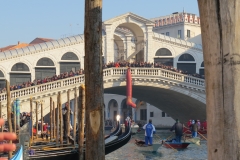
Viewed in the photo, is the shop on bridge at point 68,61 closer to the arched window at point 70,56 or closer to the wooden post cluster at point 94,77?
the arched window at point 70,56

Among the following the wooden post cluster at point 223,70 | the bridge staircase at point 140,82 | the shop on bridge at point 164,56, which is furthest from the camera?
the shop on bridge at point 164,56

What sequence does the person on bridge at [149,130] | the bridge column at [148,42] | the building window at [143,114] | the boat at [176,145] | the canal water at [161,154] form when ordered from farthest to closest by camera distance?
the building window at [143,114] → the bridge column at [148,42] → the boat at [176,145] → the person on bridge at [149,130] → the canal water at [161,154]

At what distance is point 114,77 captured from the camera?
2161cm

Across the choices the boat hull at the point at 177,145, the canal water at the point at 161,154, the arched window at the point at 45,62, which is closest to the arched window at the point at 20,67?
the arched window at the point at 45,62

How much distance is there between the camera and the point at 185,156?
46.9ft

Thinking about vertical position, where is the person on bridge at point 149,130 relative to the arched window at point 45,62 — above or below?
below

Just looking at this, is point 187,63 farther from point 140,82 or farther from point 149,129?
point 149,129

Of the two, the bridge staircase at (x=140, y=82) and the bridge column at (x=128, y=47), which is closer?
the bridge staircase at (x=140, y=82)

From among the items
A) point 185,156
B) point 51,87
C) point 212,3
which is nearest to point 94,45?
point 212,3

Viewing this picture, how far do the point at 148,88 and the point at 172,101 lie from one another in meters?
2.69

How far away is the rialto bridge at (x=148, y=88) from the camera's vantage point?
20438 mm

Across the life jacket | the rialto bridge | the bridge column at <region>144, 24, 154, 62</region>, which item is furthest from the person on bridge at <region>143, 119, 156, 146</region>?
the bridge column at <region>144, 24, 154, 62</region>

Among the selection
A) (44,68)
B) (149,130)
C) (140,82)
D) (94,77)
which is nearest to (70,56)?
(44,68)

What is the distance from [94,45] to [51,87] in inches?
654
